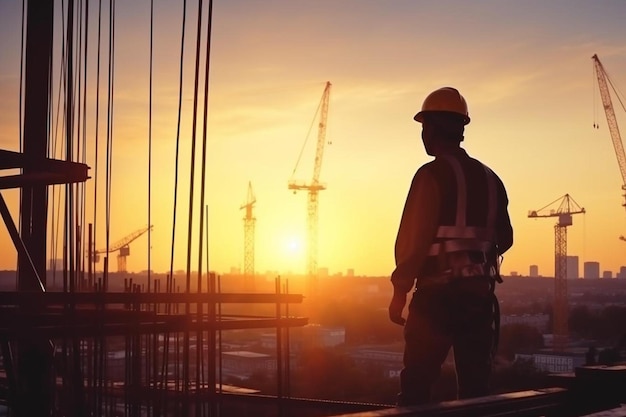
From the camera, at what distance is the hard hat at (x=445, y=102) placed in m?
5.39

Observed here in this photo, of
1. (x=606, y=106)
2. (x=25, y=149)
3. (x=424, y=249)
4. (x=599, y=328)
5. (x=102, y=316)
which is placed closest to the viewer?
(x=102, y=316)

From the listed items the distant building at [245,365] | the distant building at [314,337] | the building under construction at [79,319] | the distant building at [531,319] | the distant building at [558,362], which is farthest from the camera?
the distant building at [531,319]

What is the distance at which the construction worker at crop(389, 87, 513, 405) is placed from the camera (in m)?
5.12

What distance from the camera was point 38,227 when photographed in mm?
6145

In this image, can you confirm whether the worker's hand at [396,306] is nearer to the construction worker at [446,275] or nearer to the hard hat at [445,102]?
the construction worker at [446,275]

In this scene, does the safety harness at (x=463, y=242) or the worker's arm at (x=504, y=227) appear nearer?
the safety harness at (x=463, y=242)

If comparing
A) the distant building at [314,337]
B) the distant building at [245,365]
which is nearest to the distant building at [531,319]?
the distant building at [314,337]

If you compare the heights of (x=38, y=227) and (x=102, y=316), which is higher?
(x=38, y=227)

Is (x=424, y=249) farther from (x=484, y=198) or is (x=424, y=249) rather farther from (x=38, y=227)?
(x=38, y=227)

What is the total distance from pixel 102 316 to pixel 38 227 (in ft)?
6.64

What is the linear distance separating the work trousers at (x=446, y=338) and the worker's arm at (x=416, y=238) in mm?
166

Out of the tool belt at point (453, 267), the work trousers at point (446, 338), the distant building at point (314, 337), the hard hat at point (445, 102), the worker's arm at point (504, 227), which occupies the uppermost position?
the hard hat at point (445, 102)

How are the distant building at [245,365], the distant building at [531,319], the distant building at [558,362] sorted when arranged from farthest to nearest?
the distant building at [531,319] → the distant building at [558,362] → the distant building at [245,365]

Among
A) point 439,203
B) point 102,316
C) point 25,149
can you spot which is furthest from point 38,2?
point 439,203
